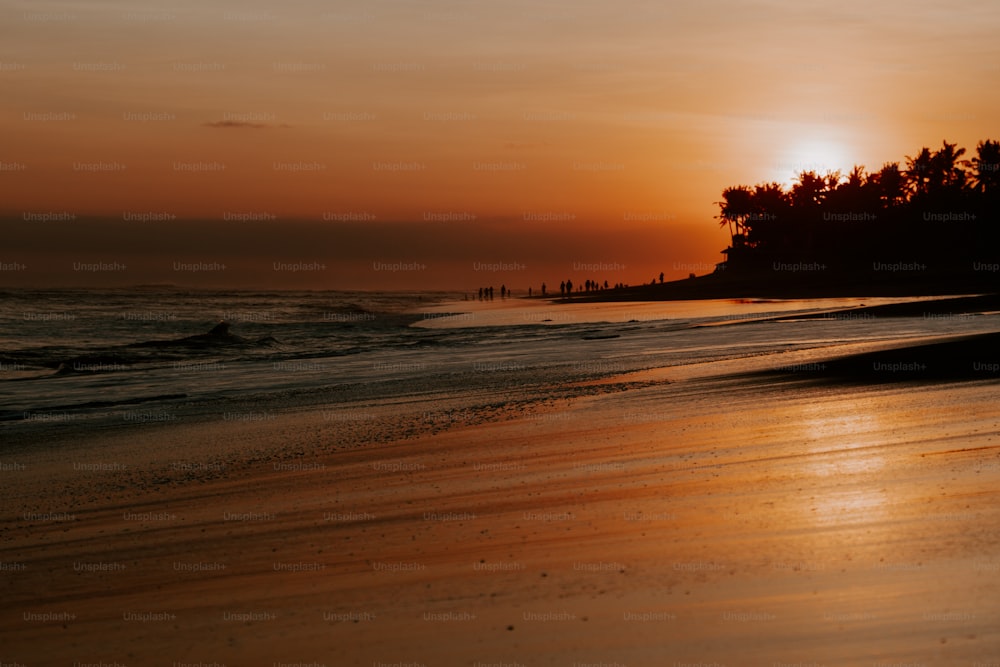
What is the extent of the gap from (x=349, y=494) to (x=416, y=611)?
3354 millimetres

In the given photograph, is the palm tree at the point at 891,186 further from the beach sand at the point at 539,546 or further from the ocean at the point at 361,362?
the beach sand at the point at 539,546

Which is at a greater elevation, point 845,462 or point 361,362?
point 845,462

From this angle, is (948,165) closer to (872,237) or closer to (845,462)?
(872,237)

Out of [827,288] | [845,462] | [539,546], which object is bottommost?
[539,546]

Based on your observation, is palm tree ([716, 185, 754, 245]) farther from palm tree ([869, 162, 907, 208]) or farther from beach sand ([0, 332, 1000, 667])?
beach sand ([0, 332, 1000, 667])

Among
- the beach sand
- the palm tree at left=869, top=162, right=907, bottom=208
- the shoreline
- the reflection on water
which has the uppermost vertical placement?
the palm tree at left=869, top=162, right=907, bottom=208

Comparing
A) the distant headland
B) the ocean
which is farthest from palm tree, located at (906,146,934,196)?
the ocean

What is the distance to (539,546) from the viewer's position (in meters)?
6.25

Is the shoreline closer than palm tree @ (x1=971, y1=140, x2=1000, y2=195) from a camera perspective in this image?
Yes

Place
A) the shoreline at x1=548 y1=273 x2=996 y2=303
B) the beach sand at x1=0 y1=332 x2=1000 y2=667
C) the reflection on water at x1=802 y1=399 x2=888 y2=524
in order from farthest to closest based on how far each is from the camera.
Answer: the shoreline at x1=548 y1=273 x2=996 y2=303 → the reflection on water at x1=802 y1=399 x2=888 y2=524 → the beach sand at x1=0 y1=332 x2=1000 y2=667

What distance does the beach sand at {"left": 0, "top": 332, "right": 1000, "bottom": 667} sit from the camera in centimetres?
467

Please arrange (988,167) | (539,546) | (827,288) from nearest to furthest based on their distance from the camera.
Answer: (539,546), (827,288), (988,167)

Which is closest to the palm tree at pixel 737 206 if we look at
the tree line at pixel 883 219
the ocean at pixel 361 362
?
the tree line at pixel 883 219

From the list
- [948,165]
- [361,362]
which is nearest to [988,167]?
[948,165]
